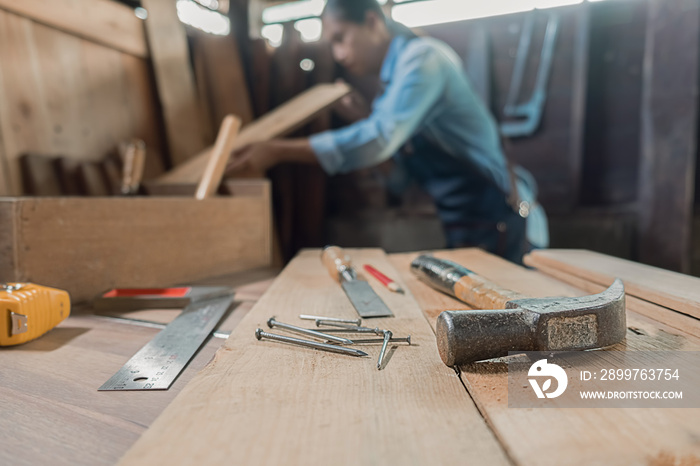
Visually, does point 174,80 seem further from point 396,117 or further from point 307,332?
point 307,332

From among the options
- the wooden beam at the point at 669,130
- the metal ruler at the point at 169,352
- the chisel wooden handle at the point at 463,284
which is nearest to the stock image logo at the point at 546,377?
the chisel wooden handle at the point at 463,284

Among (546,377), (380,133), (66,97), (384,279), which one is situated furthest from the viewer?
(380,133)

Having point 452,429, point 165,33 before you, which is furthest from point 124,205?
point 165,33

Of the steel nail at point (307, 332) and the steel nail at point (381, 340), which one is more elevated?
the steel nail at point (307, 332)

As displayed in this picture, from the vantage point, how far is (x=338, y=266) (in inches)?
45.4

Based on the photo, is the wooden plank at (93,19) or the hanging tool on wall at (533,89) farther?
the hanging tool on wall at (533,89)

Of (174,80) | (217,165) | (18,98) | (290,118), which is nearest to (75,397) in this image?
(217,165)

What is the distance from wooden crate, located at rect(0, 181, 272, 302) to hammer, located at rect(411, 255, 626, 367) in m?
0.94

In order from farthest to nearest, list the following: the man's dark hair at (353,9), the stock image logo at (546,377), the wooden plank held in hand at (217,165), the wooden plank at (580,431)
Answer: the man's dark hair at (353,9) → the wooden plank held in hand at (217,165) → the stock image logo at (546,377) → the wooden plank at (580,431)

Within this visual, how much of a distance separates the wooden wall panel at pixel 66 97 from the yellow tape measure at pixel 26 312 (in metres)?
1.11

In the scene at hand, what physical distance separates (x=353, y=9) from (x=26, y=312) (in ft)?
7.71

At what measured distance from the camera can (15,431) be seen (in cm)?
49

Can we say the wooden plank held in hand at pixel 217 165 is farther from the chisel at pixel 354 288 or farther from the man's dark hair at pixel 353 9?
the man's dark hair at pixel 353 9

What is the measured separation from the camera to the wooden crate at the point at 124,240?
99 cm
